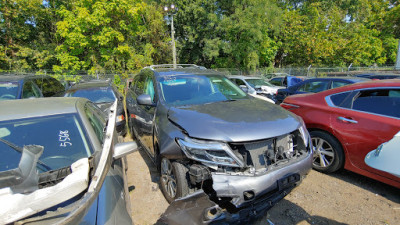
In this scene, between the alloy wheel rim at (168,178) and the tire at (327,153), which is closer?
the alloy wheel rim at (168,178)

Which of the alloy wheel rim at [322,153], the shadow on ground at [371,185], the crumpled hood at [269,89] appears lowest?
the shadow on ground at [371,185]

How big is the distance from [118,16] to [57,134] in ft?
58.6

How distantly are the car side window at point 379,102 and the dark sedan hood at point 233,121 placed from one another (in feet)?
4.48

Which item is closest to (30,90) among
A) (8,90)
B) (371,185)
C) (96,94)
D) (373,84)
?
(8,90)

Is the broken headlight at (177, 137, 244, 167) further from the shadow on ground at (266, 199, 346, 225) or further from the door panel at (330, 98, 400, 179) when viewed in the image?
the door panel at (330, 98, 400, 179)

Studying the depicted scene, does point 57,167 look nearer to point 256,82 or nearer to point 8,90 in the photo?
point 8,90

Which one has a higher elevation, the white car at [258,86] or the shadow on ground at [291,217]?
the white car at [258,86]

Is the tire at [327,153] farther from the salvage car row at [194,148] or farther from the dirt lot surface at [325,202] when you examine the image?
the dirt lot surface at [325,202]

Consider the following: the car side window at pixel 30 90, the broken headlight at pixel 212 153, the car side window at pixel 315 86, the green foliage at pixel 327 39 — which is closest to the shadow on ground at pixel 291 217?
the broken headlight at pixel 212 153

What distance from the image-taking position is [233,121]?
2.50m

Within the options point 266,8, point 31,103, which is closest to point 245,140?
point 31,103

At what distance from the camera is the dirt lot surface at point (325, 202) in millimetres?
2646

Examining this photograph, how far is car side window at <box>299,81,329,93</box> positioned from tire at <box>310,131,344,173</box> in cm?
380


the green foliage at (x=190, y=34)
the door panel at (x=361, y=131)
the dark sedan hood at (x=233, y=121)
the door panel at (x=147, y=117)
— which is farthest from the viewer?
the green foliage at (x=190, y=34)
